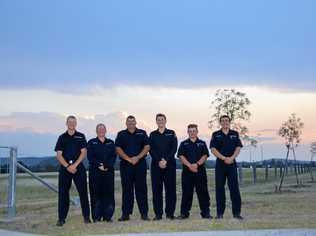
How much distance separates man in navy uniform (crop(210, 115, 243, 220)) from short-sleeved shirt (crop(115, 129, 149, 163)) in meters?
1.37

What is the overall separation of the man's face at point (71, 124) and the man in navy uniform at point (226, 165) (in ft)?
8.89

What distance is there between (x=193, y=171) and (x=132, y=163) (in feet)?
4.03

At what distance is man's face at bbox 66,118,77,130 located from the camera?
478 inches

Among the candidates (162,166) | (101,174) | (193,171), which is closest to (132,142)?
(162,166)

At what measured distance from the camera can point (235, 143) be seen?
1248 centimetres

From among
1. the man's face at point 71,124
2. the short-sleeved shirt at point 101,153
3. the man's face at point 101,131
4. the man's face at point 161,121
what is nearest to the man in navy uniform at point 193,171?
the man's face at point 161,121

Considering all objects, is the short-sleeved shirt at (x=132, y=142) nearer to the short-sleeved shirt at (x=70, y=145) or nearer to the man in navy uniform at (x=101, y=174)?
the man in navy uniform at (x=101, y=174)

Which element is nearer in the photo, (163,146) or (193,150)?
(163,146)

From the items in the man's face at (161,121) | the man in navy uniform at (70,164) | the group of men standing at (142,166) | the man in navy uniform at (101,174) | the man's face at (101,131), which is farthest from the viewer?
the man's face at (161,121)

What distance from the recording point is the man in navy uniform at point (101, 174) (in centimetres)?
1238

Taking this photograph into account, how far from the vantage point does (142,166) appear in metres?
12.6

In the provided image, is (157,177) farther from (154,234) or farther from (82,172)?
(154,234)

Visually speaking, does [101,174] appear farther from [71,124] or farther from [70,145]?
[71,124]

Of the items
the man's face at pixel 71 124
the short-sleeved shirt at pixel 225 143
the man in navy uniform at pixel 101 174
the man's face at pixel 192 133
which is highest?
the man's face at pixel 71 124
